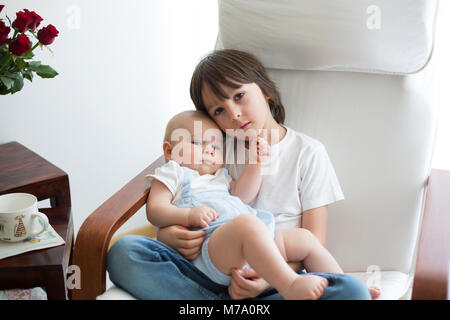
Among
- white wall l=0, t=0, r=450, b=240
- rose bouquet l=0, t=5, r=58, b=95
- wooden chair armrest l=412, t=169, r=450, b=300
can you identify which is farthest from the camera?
white wall l=0, t=0, r=450, b=240

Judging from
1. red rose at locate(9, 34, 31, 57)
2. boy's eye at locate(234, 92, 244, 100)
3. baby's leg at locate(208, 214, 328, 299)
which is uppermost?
red rose at locate(9, 34, 31, 57)

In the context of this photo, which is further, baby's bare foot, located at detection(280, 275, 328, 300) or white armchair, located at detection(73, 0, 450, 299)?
white armchair, located at detection(73, 0, 450, 299)

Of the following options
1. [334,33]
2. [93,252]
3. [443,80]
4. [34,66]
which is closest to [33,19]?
[34,66]

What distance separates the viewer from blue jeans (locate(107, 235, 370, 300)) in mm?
990

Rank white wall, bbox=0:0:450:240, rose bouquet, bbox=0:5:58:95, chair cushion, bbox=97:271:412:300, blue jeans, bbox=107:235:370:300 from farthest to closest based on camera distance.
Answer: white wall, bbox=0:0:450:240, chair cushion, bbox=97:271:412:300, rose bouquet, bbox=0:5:58:95, blue jeans, bbox=107:235:370:300

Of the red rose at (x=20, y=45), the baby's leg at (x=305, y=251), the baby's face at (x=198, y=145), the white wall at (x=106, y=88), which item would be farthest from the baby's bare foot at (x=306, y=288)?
the white wall at (x=106, y=88)

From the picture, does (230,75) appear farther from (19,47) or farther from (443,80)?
(443,80)

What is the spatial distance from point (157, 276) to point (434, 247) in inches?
22.0

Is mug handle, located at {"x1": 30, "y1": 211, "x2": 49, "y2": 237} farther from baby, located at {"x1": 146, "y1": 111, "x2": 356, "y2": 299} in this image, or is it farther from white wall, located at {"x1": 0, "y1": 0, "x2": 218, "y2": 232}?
white wall, located at {"x1": 0, "y1": 0, "x2": 218, "y2": 232}

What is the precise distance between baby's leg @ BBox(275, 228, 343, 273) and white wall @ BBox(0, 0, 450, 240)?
70 cm

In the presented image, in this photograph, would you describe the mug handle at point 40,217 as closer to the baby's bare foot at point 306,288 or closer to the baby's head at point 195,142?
the baby's head at point 195,142

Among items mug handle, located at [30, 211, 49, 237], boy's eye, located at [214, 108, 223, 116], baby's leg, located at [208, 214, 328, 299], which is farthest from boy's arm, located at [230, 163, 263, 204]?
mug handle, located at [30, 211, 49, 237]

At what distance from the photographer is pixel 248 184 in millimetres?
1244

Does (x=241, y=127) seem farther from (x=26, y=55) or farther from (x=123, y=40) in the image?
(x=123, y=40)
